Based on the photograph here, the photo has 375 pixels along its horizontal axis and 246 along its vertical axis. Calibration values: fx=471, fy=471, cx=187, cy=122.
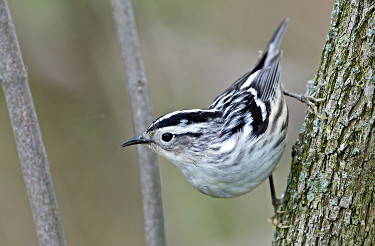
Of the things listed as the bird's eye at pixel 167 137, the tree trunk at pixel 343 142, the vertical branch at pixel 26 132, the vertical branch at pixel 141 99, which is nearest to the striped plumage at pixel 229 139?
the bird's eye at pixel 167 137

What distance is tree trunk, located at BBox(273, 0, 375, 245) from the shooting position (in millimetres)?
2410

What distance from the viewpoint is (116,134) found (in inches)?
237

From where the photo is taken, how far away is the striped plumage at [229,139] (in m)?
3.20

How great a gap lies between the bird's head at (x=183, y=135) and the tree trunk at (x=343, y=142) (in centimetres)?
88

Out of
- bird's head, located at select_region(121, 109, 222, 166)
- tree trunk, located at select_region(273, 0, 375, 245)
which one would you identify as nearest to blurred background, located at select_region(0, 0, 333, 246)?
bird's head, located at select_region(121, 109, 222, 166)

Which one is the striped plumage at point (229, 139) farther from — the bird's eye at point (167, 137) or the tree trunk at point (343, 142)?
the tree trunk at point (343, 142)

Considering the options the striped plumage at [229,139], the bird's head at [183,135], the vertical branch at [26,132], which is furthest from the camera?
the bird's head at [183,135]

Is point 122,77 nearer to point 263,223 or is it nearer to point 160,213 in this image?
point 263,223

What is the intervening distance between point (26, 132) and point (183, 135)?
3.97 ft

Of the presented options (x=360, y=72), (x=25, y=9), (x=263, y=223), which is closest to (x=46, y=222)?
(x=360, y=72)

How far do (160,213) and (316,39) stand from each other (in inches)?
151

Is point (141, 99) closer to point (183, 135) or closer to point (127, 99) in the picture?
point (183, 135)

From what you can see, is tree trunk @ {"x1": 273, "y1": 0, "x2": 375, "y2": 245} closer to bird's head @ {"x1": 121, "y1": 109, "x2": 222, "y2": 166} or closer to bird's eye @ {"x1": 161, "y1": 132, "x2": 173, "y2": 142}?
bird's head @ {"x1": 121, "y1": 109, "x2": 222, "y2": 166}

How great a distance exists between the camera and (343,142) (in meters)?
2.52
